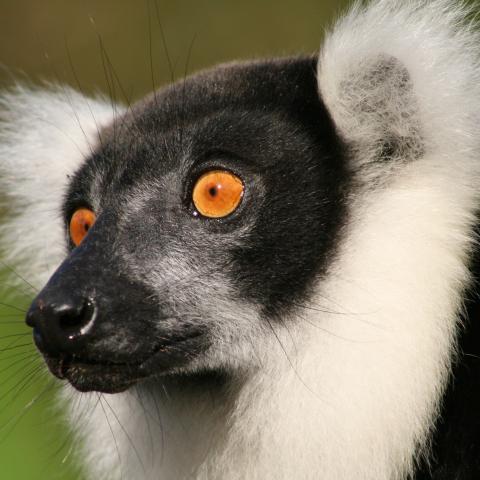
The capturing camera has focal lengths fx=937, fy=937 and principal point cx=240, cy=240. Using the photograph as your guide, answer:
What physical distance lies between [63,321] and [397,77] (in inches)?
67.8

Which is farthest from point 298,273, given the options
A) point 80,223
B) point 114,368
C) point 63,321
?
point 80,223

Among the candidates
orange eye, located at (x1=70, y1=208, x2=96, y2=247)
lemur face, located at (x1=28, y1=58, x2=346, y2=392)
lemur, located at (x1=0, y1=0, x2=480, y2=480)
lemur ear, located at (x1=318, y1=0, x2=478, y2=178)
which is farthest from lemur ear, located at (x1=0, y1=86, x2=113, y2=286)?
lemur ear, located at (x1=318, y1=0, x2=478, y2=178)

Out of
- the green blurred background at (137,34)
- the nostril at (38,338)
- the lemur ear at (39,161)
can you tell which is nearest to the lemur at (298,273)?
the nostril at (38,338)

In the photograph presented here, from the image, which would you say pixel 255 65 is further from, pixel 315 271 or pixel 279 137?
pixel 315 271

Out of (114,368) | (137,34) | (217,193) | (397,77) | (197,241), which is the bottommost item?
(114,368)

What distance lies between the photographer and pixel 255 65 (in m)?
4.65

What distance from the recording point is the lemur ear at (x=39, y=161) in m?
5.06

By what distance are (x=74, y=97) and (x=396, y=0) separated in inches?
80.6

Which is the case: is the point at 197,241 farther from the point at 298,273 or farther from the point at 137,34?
the point at 137,34

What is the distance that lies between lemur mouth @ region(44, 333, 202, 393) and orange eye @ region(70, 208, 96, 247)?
2.82 ft

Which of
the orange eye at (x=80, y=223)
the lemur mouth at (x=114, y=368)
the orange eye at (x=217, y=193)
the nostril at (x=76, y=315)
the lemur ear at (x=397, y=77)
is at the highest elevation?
the lemur ear at (x=397, y=77)

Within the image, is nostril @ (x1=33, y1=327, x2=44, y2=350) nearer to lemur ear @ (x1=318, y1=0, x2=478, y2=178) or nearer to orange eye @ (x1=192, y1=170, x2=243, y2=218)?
orange eye @ (x1=192, y1=170, x2=243, y2=218)

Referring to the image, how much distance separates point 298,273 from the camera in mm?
3938

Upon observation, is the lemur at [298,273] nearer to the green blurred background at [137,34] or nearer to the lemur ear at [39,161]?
the lemur ear at [39,161]
